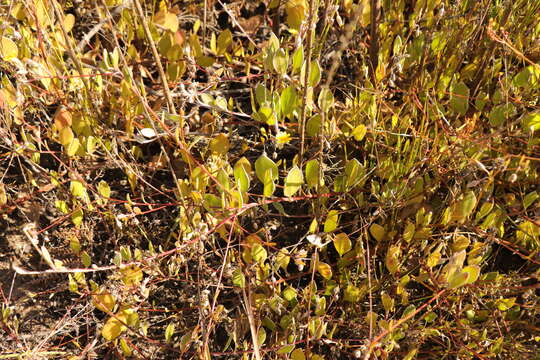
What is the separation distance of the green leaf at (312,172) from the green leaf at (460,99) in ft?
1.39

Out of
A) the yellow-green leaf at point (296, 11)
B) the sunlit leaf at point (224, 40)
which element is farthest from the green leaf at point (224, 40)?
the yellow-green leaf at point (296, 11)

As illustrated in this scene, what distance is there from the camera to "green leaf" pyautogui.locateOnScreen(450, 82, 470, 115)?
1253 millimetres

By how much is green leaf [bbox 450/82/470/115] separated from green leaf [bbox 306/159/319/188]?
42 cm

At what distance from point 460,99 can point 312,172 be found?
1.48 ft

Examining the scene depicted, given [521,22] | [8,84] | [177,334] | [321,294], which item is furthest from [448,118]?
[8,84]

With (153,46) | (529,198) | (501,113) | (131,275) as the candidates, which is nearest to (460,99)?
(501,113)

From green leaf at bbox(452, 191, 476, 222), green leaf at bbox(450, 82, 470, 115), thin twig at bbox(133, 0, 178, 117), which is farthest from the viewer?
green leaf at bbox(450, 82, 470, 115)

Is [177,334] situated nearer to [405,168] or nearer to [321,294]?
[321,294]

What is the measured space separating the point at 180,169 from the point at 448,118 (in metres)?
0.73

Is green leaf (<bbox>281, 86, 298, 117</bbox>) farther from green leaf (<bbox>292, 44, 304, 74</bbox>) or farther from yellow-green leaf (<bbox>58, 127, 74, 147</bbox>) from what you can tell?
yellow-green leaf (<bbox>58, 127, 74, 147</bbox>)

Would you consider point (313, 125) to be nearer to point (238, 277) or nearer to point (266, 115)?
point (266, 115)

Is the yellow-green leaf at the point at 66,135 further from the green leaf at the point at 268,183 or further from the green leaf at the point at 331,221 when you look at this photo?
the green leaf at the point at 331,221

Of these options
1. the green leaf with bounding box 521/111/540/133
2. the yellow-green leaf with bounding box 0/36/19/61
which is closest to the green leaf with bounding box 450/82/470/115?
the green leaf with bounding box 521/111/540/133

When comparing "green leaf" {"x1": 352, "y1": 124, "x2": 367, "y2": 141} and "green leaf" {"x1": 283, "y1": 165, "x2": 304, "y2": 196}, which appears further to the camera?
"green leaf" {"x1": 352, "y1": 124, "x2": 367, "y2": 141}
